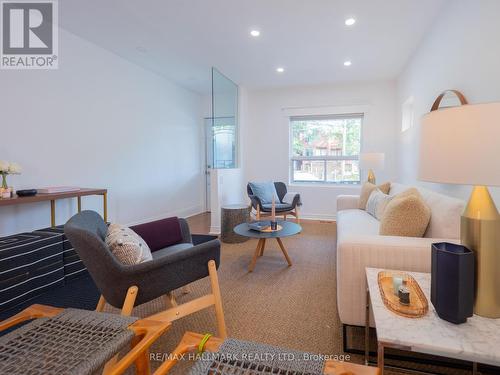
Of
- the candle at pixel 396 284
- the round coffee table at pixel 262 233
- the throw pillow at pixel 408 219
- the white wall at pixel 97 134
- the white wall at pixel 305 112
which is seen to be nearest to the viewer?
the candle at pixel 396 284

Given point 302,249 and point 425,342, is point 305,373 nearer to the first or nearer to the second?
point 425,342

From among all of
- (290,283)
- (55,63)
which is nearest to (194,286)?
(290,283)

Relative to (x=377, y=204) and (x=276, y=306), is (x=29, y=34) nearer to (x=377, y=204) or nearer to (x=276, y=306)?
(x=276, y=306)

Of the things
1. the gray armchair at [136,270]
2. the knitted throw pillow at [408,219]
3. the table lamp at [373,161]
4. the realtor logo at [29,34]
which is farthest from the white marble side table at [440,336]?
the realtor logo at [29,34]

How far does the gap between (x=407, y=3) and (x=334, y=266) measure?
2680mm

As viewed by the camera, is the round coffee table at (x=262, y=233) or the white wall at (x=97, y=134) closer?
the round coffee table at (x=262, y=233)

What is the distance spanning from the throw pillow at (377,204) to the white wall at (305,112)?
1.99m

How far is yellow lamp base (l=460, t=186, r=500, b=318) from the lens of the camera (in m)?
0.97

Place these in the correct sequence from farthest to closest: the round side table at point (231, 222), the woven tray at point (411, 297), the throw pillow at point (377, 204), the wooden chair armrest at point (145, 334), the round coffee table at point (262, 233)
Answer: the round side table at point (231, 222) < the throw pillow at point (377, 204) < the round coffee table at point (262, 233) < the woven tray at point (411, 297) < the wooden chair armrest at point (145, 334)

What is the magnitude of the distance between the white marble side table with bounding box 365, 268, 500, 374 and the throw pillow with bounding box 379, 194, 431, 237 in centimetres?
71

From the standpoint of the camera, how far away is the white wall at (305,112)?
4.86 metres

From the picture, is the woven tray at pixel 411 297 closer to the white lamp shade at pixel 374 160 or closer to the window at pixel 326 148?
the white lamp shade at pixel 374 160

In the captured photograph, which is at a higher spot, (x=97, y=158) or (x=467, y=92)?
(x=467, y=92)

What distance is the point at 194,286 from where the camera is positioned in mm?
2342
